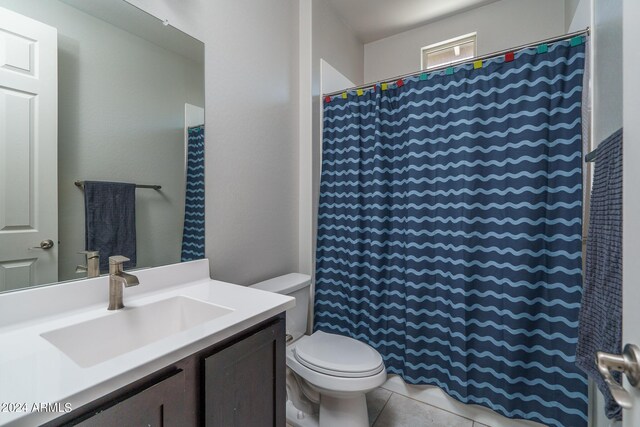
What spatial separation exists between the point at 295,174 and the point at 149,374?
1.54 meters

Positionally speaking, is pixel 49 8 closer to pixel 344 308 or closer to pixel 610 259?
pixel 610 259

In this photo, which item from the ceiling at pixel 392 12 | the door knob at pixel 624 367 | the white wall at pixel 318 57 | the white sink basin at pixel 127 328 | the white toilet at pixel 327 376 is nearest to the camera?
the door knob at pixel 624 367

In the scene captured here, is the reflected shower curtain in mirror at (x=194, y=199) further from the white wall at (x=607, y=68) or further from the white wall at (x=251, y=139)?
the white wall at (x=607, y=68)

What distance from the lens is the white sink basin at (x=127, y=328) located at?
2.68ft

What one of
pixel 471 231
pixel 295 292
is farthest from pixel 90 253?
pixel 471 231

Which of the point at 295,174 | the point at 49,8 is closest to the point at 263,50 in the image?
the point at 295,174

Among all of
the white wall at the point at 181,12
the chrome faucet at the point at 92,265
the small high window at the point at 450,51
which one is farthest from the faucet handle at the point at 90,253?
the small high window at the point at 450,51

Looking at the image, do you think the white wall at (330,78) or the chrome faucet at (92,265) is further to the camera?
the white wall at (330,78)

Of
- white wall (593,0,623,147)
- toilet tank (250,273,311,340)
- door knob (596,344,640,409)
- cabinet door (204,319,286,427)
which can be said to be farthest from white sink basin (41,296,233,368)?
white wall (593,0,623,147)

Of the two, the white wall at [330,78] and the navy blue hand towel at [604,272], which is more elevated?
the white wall at [330,78]

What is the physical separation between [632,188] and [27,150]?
147 centimetres

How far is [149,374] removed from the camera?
25.2 inches

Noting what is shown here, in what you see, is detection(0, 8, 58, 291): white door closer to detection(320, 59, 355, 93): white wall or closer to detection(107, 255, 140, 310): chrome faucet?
detection(107, 255, 140, 310): chrome faucet

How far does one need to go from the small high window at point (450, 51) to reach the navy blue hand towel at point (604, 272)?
187cm
